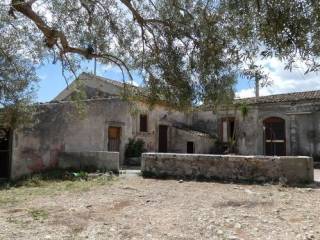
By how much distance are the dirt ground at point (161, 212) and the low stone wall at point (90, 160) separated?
312cm

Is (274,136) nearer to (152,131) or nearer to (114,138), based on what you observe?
(152,131)

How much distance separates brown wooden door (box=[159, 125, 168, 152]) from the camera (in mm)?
24394

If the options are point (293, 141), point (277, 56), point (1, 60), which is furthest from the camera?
point (293, 141)

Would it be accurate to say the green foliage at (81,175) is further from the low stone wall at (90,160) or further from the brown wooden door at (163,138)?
the brown wooden door at (163,138)

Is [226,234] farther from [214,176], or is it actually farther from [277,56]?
[214,176]

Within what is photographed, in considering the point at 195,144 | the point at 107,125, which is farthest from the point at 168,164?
the point at 195,144

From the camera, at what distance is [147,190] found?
11992 mm

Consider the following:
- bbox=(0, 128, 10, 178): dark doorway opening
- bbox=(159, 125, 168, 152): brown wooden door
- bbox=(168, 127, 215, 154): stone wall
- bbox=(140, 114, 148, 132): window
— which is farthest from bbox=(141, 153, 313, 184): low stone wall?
bbox=(168, 127, 215, 154): stone wall

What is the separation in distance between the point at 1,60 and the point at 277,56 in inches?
Answer: 249

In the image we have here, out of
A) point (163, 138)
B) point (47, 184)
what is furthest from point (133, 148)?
point (47, 184)

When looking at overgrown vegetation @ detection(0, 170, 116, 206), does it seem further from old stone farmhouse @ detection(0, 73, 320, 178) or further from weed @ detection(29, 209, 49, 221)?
weed @ detection(29, 209, 49, 221)

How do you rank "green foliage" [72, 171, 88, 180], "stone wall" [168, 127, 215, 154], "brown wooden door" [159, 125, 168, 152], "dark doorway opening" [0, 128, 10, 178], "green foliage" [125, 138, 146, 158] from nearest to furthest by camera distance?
"green foliage" [72, 171, 88, 180]
"dark doorway opening" [0, 128, 10, 178]
"green foliage" [125, 138, 146, 158]
"brown wooden door" [159, 125, 168, 152]
"stone wall" [168, 127, 215, 154]

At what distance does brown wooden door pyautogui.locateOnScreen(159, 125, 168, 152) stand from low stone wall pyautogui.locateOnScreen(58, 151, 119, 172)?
8025 millimetres

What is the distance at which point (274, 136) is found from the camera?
963 inches
